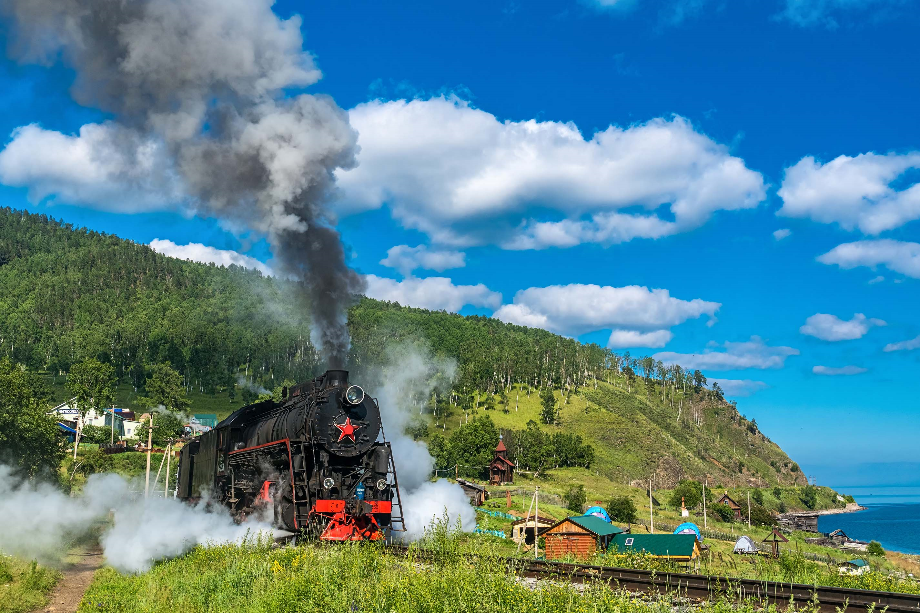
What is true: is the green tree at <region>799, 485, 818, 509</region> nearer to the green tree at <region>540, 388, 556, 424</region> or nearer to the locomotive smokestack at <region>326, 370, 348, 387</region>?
the green tree at <region>540, 388, 556, 424</region>

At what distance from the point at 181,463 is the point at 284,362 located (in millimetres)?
124720

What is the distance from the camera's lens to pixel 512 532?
48031mm

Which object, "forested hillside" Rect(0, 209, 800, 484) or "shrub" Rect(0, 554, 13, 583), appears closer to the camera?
"shrub" Rect(0, 554, 13, 583)

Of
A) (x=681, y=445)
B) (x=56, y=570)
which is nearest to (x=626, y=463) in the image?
(x=681, y=445)

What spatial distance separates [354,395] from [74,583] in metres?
11.4

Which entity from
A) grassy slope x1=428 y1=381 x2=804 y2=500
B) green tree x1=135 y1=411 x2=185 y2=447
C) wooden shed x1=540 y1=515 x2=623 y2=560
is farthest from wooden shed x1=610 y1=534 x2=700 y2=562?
green tree x1=135 y1=411 x2=185 y2=447

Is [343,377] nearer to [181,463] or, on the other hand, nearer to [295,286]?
[295,286]

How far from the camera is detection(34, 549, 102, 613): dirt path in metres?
19.3

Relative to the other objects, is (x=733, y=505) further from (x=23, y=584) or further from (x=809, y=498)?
(x=23, y=584)

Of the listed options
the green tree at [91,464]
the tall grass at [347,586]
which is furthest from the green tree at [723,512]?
the tall grass at [347,586]

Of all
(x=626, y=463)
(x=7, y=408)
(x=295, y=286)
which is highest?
(x=295, y=286)

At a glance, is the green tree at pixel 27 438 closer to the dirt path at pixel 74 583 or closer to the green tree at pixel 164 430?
the dirt path at pixel 74 583

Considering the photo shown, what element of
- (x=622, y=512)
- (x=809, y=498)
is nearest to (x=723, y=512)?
(x=622, y=512)

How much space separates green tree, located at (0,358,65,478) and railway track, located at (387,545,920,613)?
4158cm
